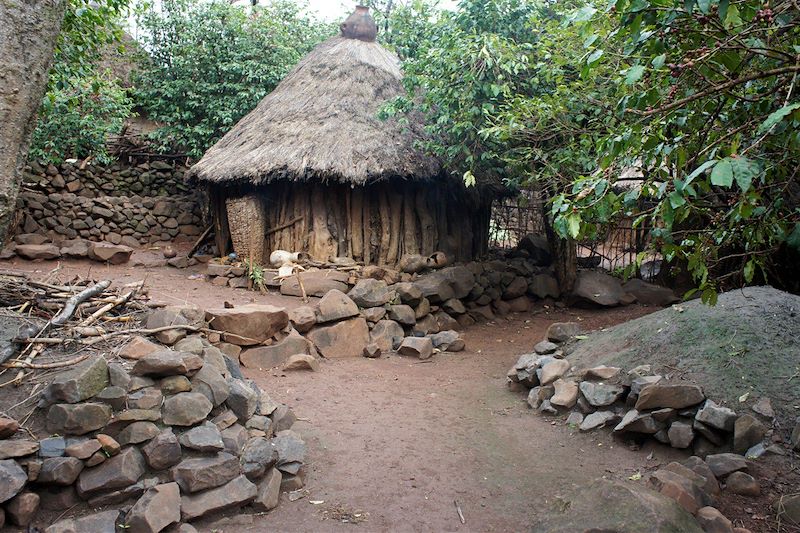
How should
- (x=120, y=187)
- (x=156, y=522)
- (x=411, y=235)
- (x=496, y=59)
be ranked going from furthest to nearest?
(x=120, y=187)
(x=411, y=235)
(x=496, y=59)
(x=156, y=522)

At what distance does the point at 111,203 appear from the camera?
39.7 feet

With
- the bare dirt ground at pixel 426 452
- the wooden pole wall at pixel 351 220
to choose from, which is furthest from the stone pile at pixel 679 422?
the wooden pole wall at pixel 351 220

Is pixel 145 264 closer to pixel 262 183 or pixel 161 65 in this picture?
pixel 262 183

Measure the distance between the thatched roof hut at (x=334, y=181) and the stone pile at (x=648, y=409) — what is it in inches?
167

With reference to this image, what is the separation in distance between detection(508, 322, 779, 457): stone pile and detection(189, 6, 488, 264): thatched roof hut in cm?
423

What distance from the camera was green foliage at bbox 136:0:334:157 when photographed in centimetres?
1284

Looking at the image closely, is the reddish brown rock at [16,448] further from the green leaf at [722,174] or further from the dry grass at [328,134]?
the dry grass at [328,134]

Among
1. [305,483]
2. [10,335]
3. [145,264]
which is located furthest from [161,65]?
[305,483]

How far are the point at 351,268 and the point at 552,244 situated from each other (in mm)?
3475

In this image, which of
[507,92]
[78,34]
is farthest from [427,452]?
[78,34]

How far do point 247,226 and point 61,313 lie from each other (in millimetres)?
5056

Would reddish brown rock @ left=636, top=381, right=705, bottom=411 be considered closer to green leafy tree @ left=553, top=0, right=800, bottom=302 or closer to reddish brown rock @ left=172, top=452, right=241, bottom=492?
green leafy tree @ left=553, top=0, right=800, bottom=302

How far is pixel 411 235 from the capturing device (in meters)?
9.57

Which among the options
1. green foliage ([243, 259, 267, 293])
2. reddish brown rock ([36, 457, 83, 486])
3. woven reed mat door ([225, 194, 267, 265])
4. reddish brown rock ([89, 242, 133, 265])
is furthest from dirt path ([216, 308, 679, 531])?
reddish brown rock ([89, 242, 133, 265])
